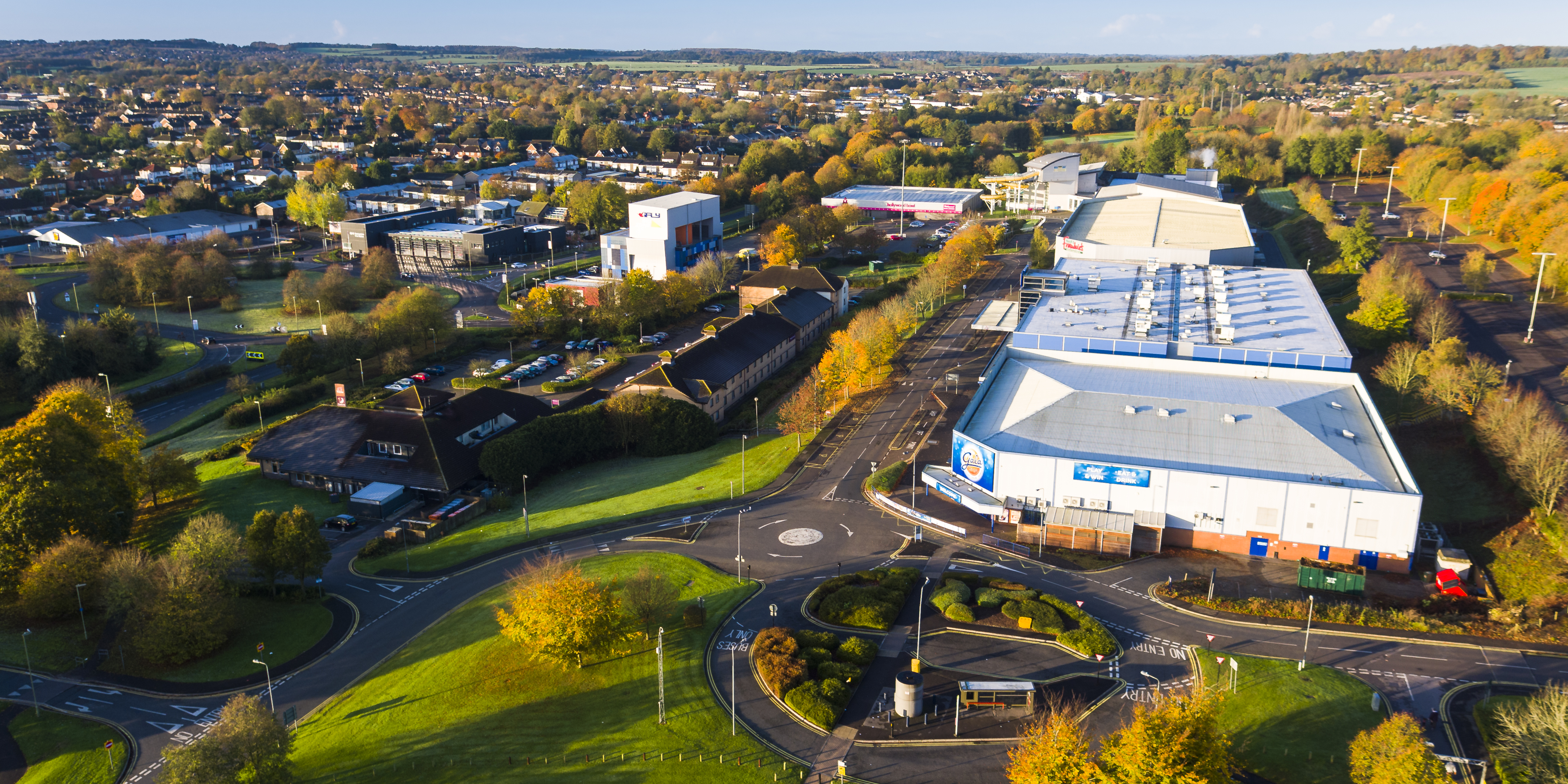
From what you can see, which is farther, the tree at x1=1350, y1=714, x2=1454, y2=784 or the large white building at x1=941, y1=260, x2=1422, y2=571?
the large white building at x1=941, y1=260, x2=1422, y2=571

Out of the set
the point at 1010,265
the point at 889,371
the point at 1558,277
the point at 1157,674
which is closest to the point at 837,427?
the point at 889,371

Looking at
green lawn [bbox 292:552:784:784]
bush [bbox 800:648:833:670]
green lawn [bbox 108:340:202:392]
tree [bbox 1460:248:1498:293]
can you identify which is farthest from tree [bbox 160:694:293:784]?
tree [bbox 1460:248:1498:293]

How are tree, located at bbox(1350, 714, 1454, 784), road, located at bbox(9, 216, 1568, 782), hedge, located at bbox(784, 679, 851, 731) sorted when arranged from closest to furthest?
tree, located at bbox(1350, 714, 1454, 784), hedge, located at bbox(784, 679, 851, 731), road, located at bbox(9, 216, 1568, 782)

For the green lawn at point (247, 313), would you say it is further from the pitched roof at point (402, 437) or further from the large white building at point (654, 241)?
the pitched roof at point (402, 437)

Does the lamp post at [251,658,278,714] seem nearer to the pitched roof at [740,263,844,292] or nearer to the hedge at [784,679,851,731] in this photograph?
the hedge at [784,679,851,731]

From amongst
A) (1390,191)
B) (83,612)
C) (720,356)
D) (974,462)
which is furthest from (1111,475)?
(1390,191)

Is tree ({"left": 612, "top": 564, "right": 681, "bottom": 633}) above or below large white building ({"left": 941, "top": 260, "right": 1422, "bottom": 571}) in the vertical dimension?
below

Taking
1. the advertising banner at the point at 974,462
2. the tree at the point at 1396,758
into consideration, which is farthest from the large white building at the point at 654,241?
the tree at the point at 1396,758

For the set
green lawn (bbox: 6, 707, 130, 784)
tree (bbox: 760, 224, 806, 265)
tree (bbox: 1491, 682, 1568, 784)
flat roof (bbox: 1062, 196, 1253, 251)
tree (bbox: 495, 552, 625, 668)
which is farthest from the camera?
tree (bbox: 760, 224, 806, 265)
